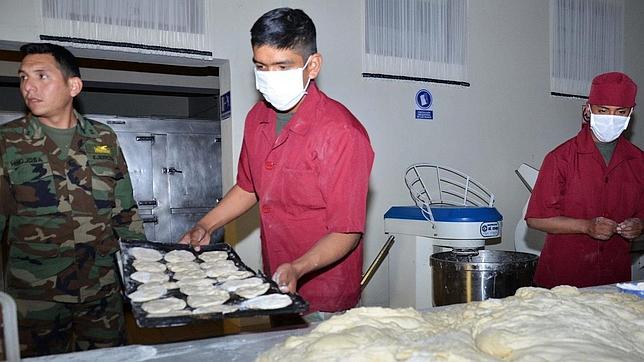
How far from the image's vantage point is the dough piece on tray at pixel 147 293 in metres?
1.32

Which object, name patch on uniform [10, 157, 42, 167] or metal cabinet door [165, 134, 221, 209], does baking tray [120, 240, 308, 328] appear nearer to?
name patch on uniform [10, 157, 42, 167]

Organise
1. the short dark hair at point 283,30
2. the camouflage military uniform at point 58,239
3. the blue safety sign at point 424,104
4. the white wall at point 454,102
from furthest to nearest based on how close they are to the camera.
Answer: the blue safety sign at point 424,104 < the white wall at point 454,102 < the camouflage military uniform at point 58,239 < the short dark hair at point 283,30

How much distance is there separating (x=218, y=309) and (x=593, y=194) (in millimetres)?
1910

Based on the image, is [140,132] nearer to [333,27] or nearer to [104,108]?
[333,27]

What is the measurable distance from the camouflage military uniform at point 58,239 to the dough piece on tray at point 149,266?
2.00 ft

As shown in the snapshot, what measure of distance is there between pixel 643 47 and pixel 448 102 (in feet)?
8.25

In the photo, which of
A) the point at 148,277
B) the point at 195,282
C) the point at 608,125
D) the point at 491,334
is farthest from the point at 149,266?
the point at 608,125

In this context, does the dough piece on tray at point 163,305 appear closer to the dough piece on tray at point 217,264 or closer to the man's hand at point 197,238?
the dough piece on tray at point 217,264

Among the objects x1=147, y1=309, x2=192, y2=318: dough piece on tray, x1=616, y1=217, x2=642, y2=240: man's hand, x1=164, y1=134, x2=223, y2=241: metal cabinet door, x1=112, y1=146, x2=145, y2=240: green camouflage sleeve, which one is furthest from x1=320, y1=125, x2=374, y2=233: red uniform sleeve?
x1=164, y1=134, x2=223, y2=241: metal cabinet door

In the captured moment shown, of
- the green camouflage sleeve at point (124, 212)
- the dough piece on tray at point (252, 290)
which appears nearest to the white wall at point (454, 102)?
the green camouflage sleeve at point (124, 212)

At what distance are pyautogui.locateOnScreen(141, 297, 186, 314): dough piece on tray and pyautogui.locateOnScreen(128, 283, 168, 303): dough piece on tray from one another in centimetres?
3

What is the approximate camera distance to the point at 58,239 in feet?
6.79

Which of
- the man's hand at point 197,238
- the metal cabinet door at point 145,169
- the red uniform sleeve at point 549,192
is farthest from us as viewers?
the metal cabinet door at point 145,169

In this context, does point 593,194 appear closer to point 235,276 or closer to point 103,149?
point 235,276
